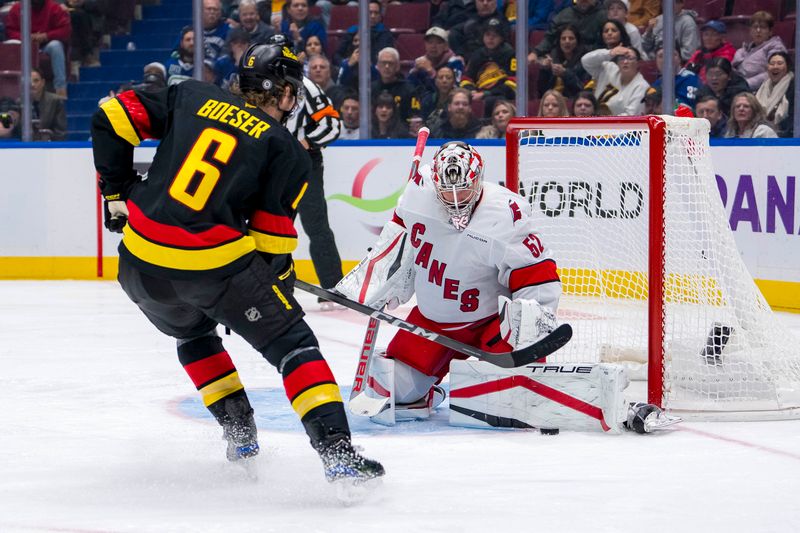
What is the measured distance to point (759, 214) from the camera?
256 inches

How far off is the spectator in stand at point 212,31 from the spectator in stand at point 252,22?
14cm

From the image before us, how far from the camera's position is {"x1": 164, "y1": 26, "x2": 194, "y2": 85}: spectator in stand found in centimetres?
811

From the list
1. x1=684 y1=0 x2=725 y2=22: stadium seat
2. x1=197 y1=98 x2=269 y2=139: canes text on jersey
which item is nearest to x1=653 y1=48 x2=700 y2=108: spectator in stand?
x1=684 y1=0 x2=725 y2=22: stadium seat

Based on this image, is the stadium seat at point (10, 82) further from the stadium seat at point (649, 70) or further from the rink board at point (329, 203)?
the stadium seat at point (649, 70)

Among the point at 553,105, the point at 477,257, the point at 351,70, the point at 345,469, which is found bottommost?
the point at 345,469

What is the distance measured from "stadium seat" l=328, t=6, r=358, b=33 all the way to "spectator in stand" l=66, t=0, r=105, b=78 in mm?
1587

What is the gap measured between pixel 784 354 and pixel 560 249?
1185mm

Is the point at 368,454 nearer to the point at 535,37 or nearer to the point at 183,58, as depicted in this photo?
the point at 535,37

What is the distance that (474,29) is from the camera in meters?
7.68

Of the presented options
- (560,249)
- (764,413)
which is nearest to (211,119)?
(764,413)

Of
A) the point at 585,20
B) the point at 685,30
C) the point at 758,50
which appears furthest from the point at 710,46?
the point at 585,20

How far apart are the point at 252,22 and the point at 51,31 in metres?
1.27

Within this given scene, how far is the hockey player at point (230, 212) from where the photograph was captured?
277cm

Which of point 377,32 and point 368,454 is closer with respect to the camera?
point 368,454
